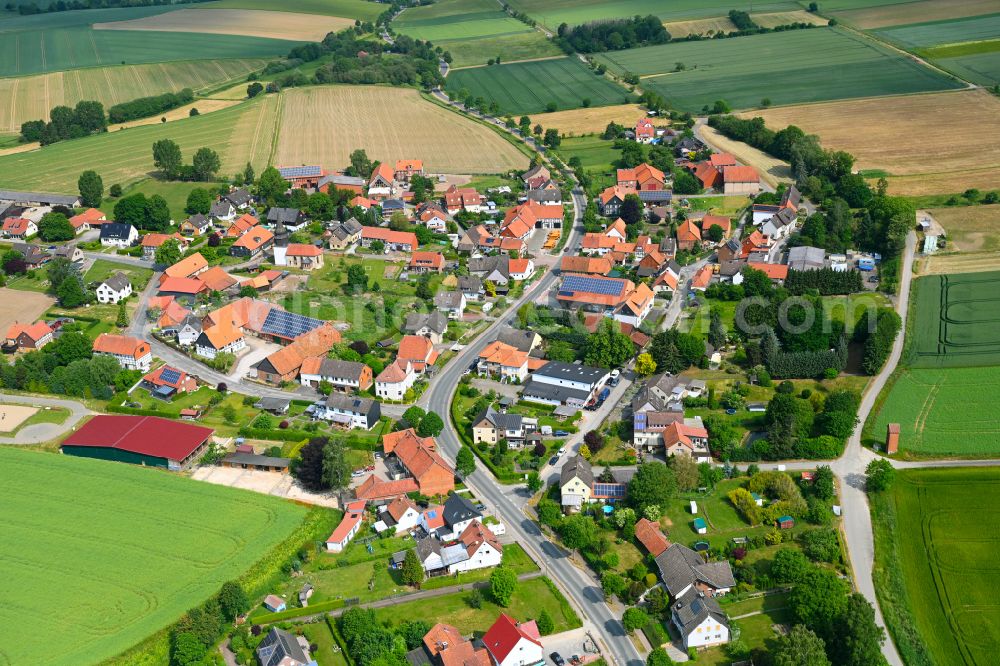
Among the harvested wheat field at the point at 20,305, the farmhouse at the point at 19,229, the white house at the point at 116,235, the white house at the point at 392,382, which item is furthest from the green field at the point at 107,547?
the farmhouse at the point at 19,229

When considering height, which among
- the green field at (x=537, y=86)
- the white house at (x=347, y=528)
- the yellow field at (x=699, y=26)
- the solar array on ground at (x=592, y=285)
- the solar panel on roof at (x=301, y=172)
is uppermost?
the yellow field at (x=699, y=26)

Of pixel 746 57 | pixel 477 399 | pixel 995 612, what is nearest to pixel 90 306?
pixel 477 399

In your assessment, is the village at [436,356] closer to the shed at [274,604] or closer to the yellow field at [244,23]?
the shed at [274,604]

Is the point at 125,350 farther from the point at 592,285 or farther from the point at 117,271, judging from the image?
the point at 592,285

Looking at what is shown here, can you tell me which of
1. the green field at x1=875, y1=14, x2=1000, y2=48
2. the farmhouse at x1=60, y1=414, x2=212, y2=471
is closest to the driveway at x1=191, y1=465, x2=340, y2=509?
the farmhouse at x1=60, y1=414, x2=212, y2=471

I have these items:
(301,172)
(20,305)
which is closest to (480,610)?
(20,305)

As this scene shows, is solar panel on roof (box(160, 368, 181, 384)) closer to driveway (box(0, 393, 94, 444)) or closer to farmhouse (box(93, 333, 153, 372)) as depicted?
farmhouse (box(93, 333, 153, 372))

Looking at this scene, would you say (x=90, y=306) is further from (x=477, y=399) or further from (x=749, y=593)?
(x=749, y=593)
